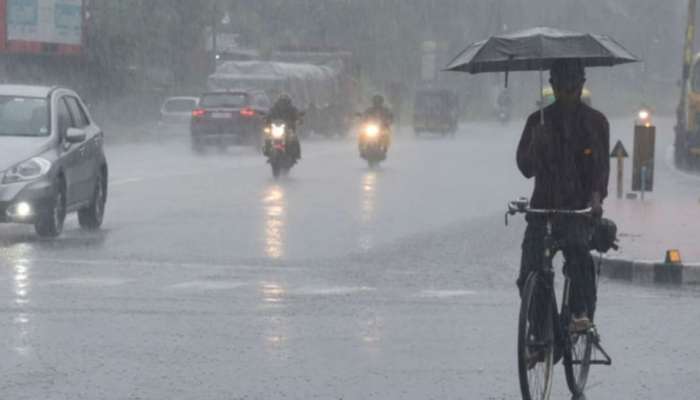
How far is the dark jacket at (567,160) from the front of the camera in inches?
329

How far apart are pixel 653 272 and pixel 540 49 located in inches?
236

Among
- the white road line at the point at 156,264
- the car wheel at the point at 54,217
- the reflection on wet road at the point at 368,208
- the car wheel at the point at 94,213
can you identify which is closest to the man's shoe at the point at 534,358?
the white road line at the point at 156,264

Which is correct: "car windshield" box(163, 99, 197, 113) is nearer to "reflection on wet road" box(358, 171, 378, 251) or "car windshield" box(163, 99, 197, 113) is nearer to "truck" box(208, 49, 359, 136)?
"truck" box(208, 49, 359, 136)

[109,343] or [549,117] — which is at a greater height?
[549,117]

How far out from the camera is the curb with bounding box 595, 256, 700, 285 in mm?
14742

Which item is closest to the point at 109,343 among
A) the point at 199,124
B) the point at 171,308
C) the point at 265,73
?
the point at 171,308

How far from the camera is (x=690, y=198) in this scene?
88.9 feet

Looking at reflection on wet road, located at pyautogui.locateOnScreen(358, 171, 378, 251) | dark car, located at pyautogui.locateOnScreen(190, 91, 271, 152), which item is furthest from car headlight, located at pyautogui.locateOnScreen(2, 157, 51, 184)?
dark car, located at pyautogui.locateOnScreen(190, 91, 271, 152)

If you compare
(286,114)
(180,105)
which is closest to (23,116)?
(286,114)

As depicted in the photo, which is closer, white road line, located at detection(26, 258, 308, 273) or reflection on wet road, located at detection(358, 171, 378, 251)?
white road line, located at detection(26, 258, 308, 273)

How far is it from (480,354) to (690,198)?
17.6 meters

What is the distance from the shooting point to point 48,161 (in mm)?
17422

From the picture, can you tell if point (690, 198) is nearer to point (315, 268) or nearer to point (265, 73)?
point (315, 268)

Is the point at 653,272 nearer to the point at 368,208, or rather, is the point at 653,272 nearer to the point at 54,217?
the point at 54,217
